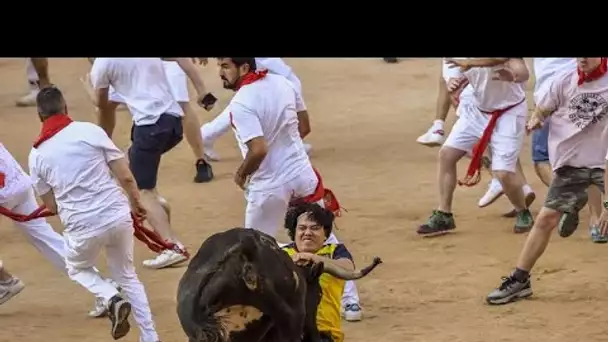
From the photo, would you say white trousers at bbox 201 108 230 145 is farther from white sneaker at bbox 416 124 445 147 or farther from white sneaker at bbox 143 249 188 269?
white sneaker at bbox 143 249 188 269

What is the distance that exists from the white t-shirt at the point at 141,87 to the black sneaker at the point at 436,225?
81.3 inches

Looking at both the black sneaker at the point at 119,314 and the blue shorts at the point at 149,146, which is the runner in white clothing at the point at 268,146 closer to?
the black sneaker at the point at 119,314

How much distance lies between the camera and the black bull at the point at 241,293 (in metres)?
3.34

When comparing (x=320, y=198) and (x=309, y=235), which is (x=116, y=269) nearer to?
(x=320, y=198)

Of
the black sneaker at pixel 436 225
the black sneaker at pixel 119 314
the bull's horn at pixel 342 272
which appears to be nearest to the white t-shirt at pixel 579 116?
the black sneaker at pixel 436 225

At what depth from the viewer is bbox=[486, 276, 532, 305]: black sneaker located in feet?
24.9

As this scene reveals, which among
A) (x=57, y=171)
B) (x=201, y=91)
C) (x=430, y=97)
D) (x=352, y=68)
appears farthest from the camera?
(x=352, y=68)

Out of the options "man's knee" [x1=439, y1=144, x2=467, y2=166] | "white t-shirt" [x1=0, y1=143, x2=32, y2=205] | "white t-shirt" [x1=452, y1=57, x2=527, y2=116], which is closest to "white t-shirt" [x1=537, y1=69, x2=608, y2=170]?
"white t-shirt" [x1=452, y1=57, x2=527, y2=116]

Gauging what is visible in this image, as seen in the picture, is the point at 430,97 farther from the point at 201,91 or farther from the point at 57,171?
the point at 57,171

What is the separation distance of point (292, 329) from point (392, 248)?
5500 mm

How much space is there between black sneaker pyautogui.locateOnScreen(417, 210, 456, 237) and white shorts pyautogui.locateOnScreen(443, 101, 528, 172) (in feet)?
2.11

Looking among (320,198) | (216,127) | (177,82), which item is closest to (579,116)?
(320,198)
